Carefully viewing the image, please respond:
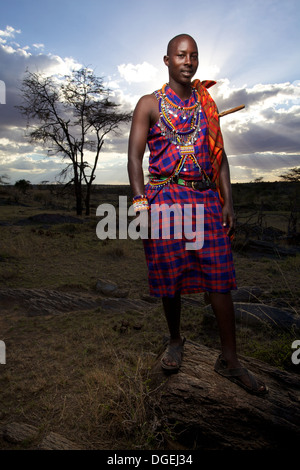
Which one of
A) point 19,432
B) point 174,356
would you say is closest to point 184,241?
point 174,356

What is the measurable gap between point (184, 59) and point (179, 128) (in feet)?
1.50

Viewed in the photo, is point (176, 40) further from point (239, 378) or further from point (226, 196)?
point (239, 378)

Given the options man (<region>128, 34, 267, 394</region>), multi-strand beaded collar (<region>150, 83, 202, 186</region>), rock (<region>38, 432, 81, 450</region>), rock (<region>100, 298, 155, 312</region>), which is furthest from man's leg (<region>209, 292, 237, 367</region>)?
rock (<region>100, 298, 155, 312</region>)

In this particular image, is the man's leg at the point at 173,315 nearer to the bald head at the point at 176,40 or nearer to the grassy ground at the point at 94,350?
the grassy ground at the point at 94,350

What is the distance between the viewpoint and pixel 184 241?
218 cm

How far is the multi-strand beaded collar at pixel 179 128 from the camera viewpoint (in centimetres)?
221

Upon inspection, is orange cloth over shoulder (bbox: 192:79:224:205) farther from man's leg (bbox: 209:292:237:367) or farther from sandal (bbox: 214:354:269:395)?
sandal (bbox: 214:354:269:395)

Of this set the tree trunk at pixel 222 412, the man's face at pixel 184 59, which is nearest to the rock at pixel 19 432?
the tree trunk at pixel 222 412

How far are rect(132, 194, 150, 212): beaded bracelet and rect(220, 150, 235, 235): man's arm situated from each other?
56cm

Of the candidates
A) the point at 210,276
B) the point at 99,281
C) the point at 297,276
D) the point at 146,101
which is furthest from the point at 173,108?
the point at 297,276
